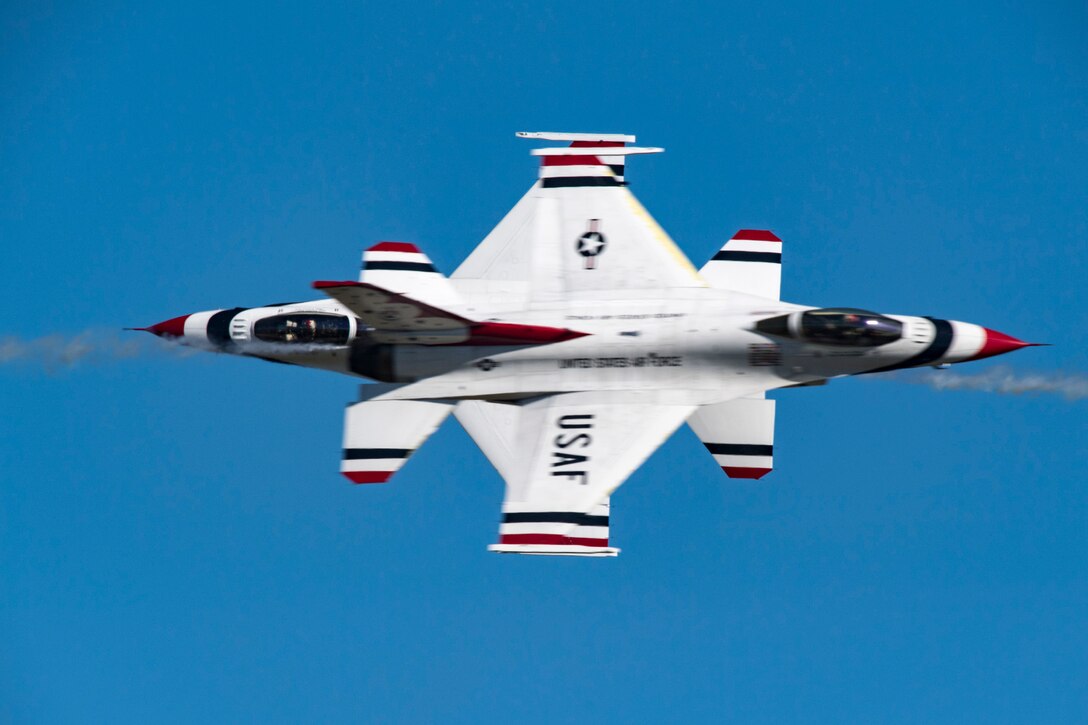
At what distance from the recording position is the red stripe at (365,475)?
27969 mm

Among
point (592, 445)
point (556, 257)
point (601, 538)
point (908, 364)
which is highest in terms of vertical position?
point (556, 257)

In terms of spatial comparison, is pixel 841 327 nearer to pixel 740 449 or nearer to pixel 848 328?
pixel 848 328

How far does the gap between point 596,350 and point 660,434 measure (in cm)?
194

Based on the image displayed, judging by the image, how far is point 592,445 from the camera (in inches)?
1079

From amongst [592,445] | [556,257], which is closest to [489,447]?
[592,445]

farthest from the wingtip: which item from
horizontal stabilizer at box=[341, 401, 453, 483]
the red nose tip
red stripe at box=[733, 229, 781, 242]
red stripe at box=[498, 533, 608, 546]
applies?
the red nose tip

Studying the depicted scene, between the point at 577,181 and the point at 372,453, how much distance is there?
6.73m

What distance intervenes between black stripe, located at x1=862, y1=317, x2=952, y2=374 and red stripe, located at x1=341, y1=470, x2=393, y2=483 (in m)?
9.46

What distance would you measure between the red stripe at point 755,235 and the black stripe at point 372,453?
25.6 feet

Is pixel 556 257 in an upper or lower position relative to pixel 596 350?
upper

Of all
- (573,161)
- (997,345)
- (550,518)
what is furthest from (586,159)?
(997,345)

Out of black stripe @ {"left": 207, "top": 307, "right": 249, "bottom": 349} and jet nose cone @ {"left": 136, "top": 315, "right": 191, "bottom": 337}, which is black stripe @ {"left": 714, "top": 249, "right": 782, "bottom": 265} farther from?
jet nose cone @ {"left": 136, "top": 315, "right": 191, "bottom": 337}

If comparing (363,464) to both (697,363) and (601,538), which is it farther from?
(697,363)

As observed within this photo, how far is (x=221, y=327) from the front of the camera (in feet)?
94.2
